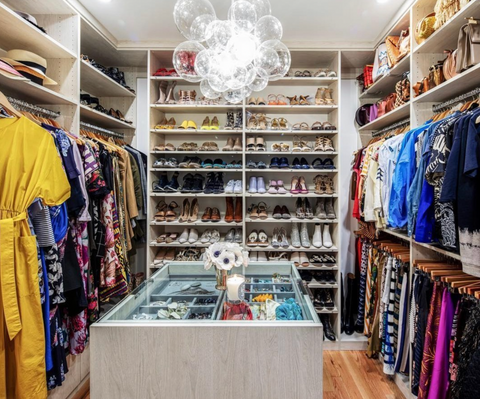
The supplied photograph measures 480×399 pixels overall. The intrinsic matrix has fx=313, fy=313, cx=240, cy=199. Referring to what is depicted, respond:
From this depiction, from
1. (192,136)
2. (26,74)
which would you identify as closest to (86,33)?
(26,74)

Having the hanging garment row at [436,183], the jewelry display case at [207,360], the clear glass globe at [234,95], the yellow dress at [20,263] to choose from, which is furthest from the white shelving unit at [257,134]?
the jewelry display case at [207,360]

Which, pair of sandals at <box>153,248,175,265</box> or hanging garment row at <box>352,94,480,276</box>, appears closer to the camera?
hanging garment row at <box>352,94,480,276</box>

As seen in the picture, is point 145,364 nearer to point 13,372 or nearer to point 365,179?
point 13,372

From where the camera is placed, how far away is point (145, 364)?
117cm

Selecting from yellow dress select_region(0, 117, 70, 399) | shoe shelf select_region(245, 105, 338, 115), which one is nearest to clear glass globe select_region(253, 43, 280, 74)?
yellow dress select_region(0, 117, 70, 399)

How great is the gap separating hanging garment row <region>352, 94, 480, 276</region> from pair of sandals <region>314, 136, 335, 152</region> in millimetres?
564

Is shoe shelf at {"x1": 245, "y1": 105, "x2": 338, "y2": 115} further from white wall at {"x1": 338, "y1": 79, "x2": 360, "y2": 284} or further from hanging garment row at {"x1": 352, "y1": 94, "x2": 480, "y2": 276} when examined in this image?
hanging garment row at {"x1": 352, "y1": 94, "x2": 480, "y2": 276}

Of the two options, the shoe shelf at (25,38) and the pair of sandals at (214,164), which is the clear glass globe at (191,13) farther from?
the pair of sandals at (214,164)

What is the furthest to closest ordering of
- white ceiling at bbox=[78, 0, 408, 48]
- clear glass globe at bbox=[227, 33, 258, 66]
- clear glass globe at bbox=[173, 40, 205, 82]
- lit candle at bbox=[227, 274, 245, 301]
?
white ceiling at bbox=[78, 0, 408, 48], clear glass globe at bbox=[173, 40, 205, 82], clear glass globe at bbox=[227, 33, 258, 66], lit candle at bbox=[227, 274, 245, 301]

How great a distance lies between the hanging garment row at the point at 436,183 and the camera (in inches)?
53.1

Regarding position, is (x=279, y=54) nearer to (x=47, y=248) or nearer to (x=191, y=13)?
(x=191, y=13)

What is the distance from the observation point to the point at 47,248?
166 centimetres

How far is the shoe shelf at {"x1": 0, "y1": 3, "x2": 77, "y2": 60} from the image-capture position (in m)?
1.76

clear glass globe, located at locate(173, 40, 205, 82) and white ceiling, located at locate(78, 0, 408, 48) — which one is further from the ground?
white ceiling, located at locate(78, 0, 408, 48)
